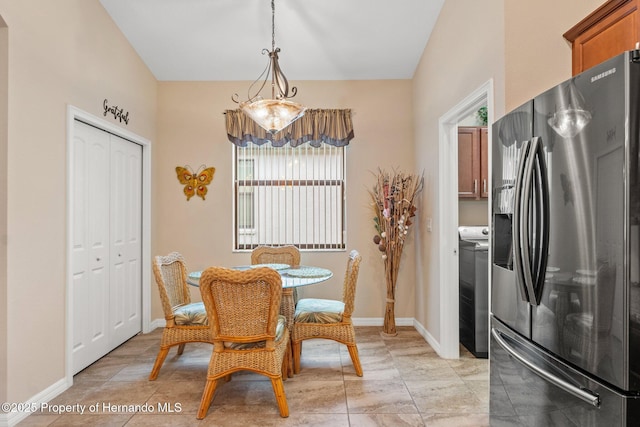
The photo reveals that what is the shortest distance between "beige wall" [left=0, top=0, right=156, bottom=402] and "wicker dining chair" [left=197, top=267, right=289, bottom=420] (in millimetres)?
1137

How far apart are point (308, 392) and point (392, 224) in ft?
6.26

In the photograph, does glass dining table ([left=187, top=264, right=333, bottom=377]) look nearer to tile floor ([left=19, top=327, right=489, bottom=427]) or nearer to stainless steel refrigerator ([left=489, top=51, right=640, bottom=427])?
tile floor ([left=19, top=327, right=489, bottom=427])

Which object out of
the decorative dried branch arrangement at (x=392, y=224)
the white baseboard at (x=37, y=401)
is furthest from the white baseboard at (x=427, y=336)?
the white baseboard at (x=37, y=401)

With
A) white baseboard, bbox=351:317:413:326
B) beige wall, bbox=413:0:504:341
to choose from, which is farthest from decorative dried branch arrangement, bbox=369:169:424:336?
white baseboard, bbox=351:317:413:326

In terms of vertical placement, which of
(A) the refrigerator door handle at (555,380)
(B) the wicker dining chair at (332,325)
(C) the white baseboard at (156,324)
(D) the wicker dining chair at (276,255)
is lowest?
(C) the white baseboard at (156,324)

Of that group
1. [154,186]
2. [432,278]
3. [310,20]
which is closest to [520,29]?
[310,20]

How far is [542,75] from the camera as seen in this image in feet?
6.88

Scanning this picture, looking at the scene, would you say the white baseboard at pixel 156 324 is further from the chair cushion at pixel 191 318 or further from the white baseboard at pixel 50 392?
the chair cushion at pixel 191 318

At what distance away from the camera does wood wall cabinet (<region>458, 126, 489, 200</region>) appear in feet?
12.3

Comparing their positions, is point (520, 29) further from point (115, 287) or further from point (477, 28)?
point (115, 287)

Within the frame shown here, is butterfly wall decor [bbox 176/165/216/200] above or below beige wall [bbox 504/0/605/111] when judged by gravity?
below

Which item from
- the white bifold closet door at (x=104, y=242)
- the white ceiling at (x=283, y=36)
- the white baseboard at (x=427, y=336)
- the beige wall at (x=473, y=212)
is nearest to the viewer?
the white bifold closet door at (x=104, y=242)

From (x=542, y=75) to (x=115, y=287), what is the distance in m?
3.79

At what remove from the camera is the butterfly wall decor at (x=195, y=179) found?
421 cm
